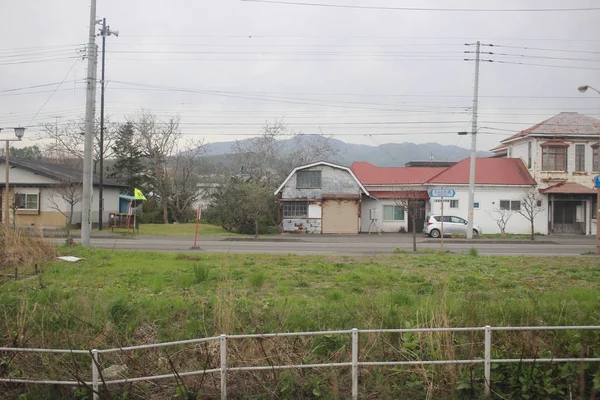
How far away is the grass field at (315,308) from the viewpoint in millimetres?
6367

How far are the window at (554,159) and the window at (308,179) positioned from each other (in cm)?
1666

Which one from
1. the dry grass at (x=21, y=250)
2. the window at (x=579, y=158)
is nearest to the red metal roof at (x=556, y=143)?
the window at (x=579, y=158)

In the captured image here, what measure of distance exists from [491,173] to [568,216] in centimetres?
629

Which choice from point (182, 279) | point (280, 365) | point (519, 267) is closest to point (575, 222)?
point (519, 267)

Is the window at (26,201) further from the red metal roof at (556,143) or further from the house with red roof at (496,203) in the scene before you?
the red metal roof at (556,143)

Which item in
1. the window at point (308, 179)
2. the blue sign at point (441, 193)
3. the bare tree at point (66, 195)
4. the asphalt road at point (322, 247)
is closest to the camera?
the blue sign at point (441, 193)

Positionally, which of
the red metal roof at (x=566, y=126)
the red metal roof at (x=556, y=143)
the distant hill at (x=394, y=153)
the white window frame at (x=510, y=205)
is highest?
the distant hill at (x=394, y=153)

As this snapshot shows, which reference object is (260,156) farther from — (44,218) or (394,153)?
(394,153)

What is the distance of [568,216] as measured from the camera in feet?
124

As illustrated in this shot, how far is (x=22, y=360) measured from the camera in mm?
6617

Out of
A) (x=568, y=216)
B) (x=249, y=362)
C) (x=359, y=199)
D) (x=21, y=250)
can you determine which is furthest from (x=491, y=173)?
(x=249, y=362)

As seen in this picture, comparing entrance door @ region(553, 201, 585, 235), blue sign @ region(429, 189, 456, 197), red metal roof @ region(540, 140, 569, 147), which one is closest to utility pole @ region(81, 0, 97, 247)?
blue sign @ region(429, 189, 456, 197)

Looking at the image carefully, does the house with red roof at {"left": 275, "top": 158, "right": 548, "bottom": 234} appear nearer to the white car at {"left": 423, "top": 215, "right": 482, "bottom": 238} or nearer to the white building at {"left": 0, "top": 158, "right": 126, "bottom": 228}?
the white car at {"left": 423, "top": 215, "right": 482, "bottom": 238}

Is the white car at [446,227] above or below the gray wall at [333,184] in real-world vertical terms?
below
